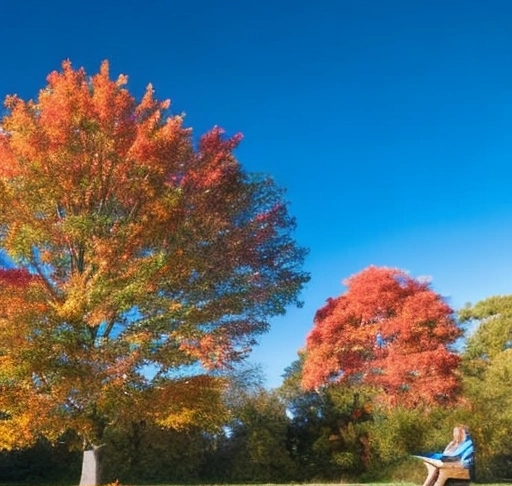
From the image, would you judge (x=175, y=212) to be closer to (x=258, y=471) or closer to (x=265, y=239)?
(x=265, y=239)

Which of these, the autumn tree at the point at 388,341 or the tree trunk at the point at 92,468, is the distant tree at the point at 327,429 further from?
the tree trunk at the point at 92,468

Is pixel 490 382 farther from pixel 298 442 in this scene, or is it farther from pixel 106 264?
pixel 106 264

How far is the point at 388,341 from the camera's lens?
29.6 metres

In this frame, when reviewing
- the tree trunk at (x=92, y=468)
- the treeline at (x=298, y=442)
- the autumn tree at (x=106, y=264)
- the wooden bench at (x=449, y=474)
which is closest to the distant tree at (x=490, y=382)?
the treeline at (x=298, y=442)

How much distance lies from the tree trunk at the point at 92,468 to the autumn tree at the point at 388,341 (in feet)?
40.7

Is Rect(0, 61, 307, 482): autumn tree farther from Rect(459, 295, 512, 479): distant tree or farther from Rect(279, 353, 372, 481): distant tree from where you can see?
Rect(459, 295, 512, 479): distant tree

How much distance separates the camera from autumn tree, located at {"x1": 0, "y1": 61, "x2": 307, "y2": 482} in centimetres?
1714

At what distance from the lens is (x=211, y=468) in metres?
29.6

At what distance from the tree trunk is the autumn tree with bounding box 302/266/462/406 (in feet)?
40.7

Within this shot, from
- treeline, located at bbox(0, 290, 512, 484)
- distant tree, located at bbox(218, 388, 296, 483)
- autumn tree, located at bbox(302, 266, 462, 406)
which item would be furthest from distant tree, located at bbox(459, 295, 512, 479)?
distant tree, located at bbox(218, 388, 296, 483)

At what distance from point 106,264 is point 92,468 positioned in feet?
18.9

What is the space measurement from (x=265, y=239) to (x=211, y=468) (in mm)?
11250

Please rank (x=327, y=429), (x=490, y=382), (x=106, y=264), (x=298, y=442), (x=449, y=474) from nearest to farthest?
(x=449, y=474)
(x=106, y=264)
(x=327, y=429)
(x=298, y=442)
(x=490, y=382)

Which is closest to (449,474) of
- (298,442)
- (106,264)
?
(106,264)
